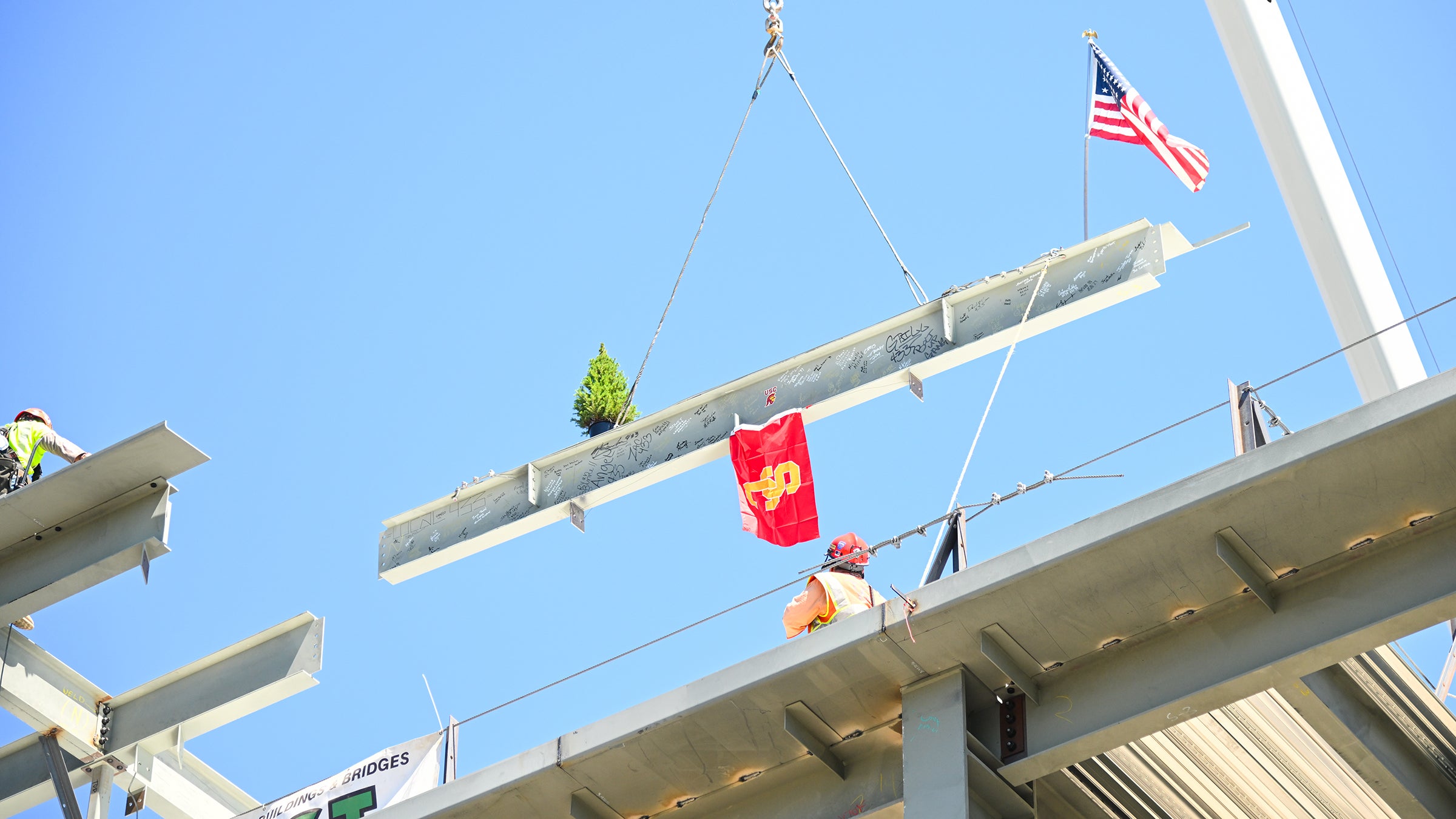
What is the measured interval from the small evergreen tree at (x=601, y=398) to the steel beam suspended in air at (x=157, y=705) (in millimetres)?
3133

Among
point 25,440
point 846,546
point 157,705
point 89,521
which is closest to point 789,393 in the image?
Result: point 846,546

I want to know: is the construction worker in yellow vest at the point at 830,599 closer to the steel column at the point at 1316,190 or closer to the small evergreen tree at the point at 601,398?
the small evergreen tree at the point at 601,398

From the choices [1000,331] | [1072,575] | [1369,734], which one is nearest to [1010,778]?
[1072,575]

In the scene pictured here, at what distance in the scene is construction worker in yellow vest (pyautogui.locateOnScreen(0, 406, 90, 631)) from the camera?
15.9m

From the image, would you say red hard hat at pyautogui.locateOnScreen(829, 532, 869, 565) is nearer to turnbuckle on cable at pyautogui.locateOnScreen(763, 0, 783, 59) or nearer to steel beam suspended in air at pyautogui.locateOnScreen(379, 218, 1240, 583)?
steel beam suspended in air at pyautogui.locateOnScreen(379, 218, 1240, 583)

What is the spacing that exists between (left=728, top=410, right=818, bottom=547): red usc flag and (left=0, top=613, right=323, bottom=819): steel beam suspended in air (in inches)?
159

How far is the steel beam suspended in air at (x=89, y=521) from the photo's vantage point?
14.6 metres

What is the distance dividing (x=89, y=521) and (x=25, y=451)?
1391 millimetres

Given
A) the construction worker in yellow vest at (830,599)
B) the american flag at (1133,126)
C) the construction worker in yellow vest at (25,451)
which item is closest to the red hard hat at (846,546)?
the construction worker in yellow vest at (830,599)

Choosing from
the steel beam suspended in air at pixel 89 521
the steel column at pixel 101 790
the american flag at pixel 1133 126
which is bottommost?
the steel column at pixel 101 790

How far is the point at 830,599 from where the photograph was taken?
11.1m

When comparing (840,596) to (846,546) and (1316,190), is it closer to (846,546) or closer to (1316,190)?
(846,546)

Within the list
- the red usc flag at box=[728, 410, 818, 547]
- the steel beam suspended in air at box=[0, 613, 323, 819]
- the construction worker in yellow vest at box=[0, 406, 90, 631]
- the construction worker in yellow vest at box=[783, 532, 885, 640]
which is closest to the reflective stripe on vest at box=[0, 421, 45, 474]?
the construction worker in yellow vest at box=[0, 406, 90, 631]

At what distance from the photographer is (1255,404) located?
983cm
